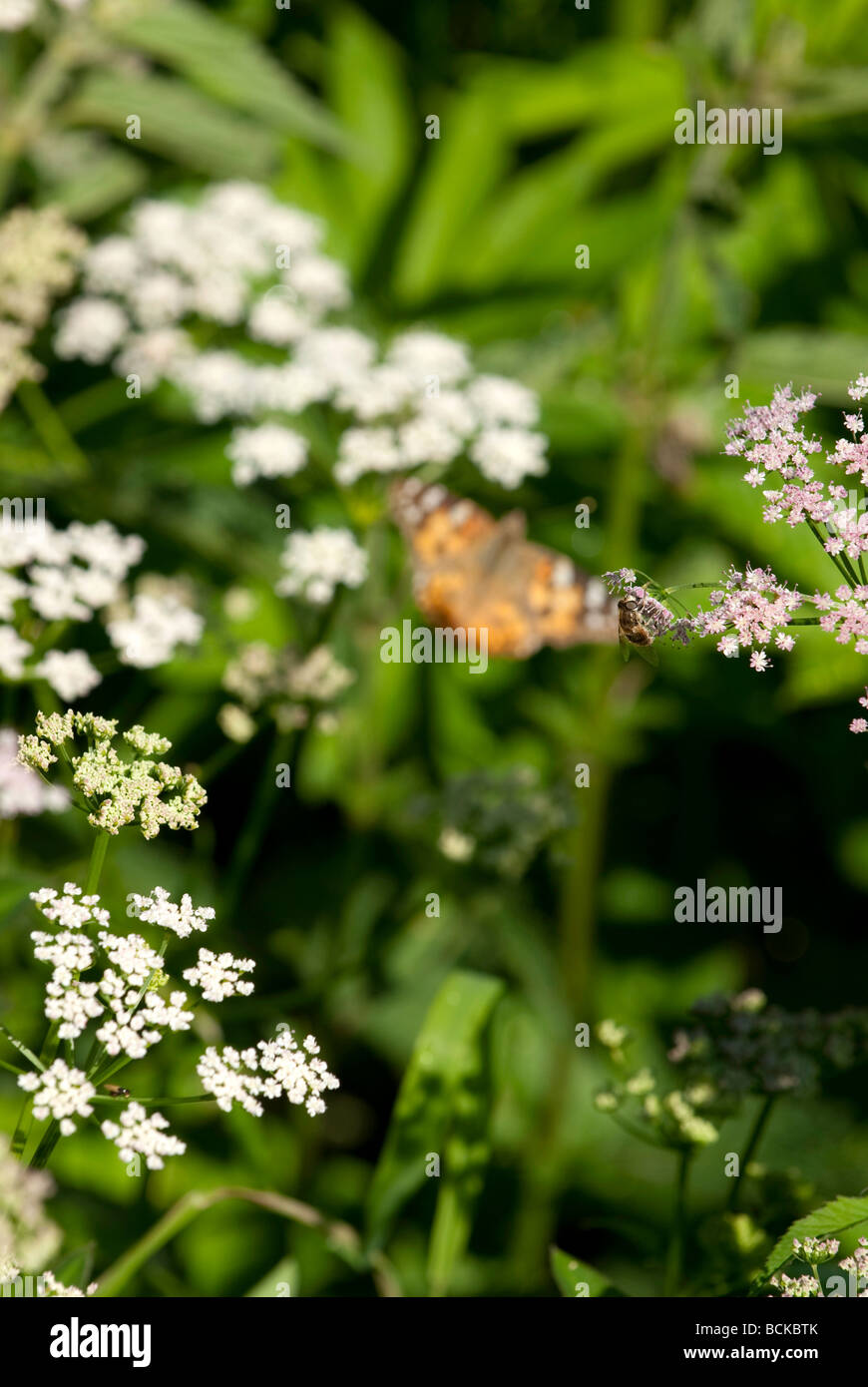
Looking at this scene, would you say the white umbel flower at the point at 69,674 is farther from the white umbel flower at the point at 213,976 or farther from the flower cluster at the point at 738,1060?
the flower cluster at the point at 738,1060

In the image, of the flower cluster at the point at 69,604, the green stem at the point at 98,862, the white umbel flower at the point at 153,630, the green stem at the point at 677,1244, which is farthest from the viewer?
the white umbel flower at the point at 153,630

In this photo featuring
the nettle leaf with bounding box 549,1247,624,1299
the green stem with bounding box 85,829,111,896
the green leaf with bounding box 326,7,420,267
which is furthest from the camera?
the green leaf with bounding box 326,7,420,267

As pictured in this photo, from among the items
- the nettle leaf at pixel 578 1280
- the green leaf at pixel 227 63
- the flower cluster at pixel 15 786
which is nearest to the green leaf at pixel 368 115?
the green leaf at pixel 227 63

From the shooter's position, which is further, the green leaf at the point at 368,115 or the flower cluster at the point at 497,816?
the green leaf at the point at 368,115

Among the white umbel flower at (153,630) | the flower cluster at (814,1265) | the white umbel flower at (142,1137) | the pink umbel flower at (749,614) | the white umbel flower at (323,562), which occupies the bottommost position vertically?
the flower cluster at (814,1265)

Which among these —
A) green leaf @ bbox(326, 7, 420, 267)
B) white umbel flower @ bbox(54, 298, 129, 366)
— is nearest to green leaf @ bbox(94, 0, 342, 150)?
white umbel flower @ bbox(54, 298, 129, 366)

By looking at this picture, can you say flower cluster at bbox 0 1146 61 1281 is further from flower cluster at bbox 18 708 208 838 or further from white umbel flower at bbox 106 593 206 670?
white umbel flower at bbox 106 593 206 670
